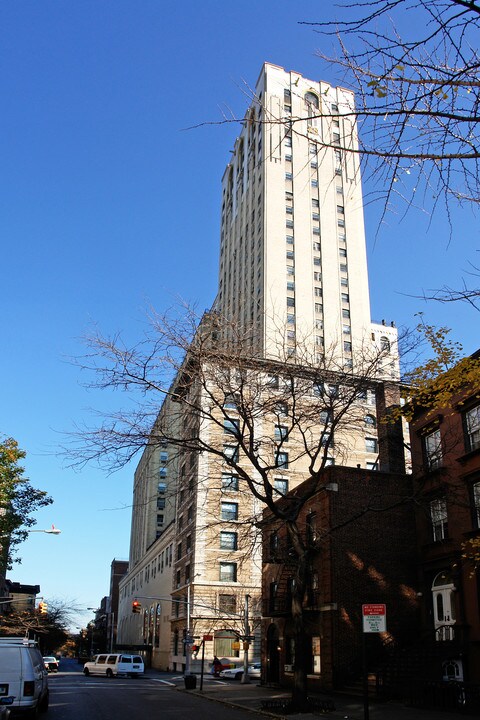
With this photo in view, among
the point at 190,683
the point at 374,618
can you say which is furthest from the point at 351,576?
the point at 190,683

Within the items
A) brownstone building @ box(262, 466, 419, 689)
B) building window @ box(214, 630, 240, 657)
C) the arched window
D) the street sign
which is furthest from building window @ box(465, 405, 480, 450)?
building window @ box(214, 630, 240, 657)

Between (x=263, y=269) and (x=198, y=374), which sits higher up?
(x=263, y=269)

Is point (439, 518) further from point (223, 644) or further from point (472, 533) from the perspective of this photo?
point (223, 644)

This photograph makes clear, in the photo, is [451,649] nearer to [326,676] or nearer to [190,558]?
[326,676]

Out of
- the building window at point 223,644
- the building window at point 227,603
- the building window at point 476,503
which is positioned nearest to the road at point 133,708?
the building window at point 476,503

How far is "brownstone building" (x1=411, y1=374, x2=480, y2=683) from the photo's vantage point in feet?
68.7

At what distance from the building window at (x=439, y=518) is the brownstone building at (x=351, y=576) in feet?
3.67

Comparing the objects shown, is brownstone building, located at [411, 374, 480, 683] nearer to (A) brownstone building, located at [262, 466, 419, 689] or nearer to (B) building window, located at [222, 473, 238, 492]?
(A) brownstone building, located at [262, 466, 419, 689]

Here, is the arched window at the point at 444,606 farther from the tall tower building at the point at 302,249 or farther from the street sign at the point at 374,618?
the tall tower building at the point at 302,249

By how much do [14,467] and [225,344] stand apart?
22.3m

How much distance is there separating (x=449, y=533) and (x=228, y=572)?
105ft

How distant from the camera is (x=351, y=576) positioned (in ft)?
82.8

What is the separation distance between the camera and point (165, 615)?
65.0m

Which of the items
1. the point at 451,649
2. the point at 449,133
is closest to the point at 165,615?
the point at 451,649
